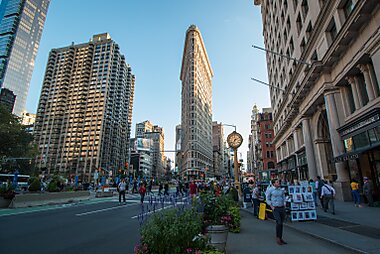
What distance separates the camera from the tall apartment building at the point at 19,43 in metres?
142

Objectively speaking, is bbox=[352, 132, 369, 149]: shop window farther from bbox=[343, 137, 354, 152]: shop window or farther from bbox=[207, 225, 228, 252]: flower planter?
bbox=[207, 225, 228, 252]: flower planter

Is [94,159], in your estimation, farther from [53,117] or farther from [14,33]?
[14,33]

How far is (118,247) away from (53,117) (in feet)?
445

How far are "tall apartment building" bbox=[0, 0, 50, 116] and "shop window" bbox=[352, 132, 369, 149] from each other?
181534 mm

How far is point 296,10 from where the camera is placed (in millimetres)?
25797

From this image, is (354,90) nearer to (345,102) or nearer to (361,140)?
(345,102)

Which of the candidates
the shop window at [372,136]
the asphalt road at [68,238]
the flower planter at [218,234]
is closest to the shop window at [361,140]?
the shop window at [372,136]

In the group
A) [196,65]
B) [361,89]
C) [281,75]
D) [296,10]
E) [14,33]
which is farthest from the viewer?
[14,33]

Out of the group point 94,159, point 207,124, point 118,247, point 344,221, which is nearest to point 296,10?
point 344,221

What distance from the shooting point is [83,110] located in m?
117

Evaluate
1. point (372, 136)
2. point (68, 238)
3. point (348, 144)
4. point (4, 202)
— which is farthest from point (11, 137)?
point (372, 136)

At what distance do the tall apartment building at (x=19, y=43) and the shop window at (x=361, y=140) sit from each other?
596 feet

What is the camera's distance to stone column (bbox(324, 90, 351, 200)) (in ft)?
52.7

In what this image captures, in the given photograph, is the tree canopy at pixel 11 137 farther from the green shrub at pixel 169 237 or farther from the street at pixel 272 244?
the green shrub at pixel 169 237
